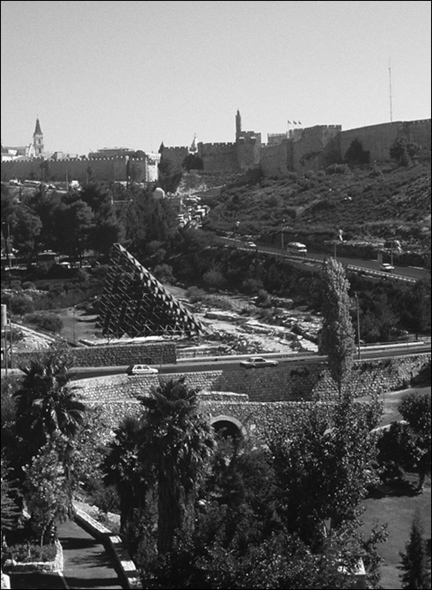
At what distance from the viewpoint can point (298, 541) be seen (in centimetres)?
1276

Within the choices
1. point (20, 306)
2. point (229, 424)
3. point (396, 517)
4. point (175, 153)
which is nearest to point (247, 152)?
point (175, 153)

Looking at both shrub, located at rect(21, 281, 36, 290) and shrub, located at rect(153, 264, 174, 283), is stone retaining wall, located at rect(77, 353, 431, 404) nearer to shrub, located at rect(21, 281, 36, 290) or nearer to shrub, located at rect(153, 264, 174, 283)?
shrub, located at rect(21, 281, 36, 290)

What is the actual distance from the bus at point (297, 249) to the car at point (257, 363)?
54.9ft

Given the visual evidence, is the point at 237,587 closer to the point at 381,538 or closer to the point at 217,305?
the point at 381,538

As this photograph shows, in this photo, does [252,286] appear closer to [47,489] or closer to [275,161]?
[47,489]

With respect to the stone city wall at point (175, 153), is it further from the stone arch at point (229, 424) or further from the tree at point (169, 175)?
the stone arch at point (229, 424)

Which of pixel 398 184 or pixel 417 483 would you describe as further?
pixel 398 184

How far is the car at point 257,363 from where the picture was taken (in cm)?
2456

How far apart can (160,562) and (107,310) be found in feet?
61.1

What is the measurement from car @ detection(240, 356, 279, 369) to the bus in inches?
659

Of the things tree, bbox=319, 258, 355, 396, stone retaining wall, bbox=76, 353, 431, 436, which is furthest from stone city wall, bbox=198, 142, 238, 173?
tree, bbox=319, 258, 355, 396

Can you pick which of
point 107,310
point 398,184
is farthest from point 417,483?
point 398,184

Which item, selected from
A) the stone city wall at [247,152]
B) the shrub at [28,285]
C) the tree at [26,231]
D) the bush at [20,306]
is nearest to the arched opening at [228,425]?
the bush at [20,306]

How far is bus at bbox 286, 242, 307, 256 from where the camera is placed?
42000mm
